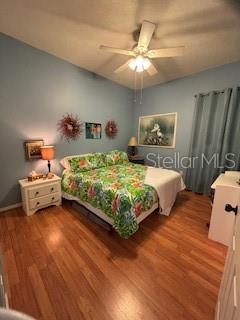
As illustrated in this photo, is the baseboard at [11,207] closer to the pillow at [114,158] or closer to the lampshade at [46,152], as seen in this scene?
the lampshade at [46,152]

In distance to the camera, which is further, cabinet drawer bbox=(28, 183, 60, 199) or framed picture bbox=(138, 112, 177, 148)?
framed picture bbox=(138, 112, 177, 148)

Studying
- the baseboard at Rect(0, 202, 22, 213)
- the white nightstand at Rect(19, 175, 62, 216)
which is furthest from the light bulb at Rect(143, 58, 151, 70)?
the baseboard at Rect(0, 202, 22, 213)

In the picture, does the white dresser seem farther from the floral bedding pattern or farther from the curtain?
the curtain

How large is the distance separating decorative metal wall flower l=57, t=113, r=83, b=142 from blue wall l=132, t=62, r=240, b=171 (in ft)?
6.51

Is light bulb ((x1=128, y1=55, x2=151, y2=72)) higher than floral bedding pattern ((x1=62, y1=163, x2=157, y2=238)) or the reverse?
higher

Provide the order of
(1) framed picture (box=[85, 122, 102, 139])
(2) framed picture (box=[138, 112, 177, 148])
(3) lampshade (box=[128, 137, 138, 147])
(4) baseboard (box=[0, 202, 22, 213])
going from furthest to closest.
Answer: (3) lampshade (box=[128, 137, 138, 147]) < (2) framed picture (box=[138, 112, 177, 148]) < (1) framed picture (box=[85, 122, 102, 139]) < (4) baseboard (box=[0, 202, 22, 213])

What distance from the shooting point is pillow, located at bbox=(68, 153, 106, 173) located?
287 cm

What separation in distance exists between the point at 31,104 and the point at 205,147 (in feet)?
11.5

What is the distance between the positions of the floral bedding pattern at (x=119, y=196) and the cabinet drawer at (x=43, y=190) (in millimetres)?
267

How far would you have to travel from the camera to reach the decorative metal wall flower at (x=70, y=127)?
9.78ft

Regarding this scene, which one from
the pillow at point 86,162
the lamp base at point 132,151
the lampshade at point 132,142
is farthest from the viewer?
the lamp base at point 132,151

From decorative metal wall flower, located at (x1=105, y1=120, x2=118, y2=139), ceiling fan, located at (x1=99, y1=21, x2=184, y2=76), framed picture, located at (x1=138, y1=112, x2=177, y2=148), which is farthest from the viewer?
decorative metal wall flower, located at (x1=105, y1=120, x2=118, y2=139)

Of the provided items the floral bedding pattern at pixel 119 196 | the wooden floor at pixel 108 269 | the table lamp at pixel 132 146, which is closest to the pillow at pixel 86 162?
the floral bedding pattern at pixel 119 196

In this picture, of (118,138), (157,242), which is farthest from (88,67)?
(157,242)
